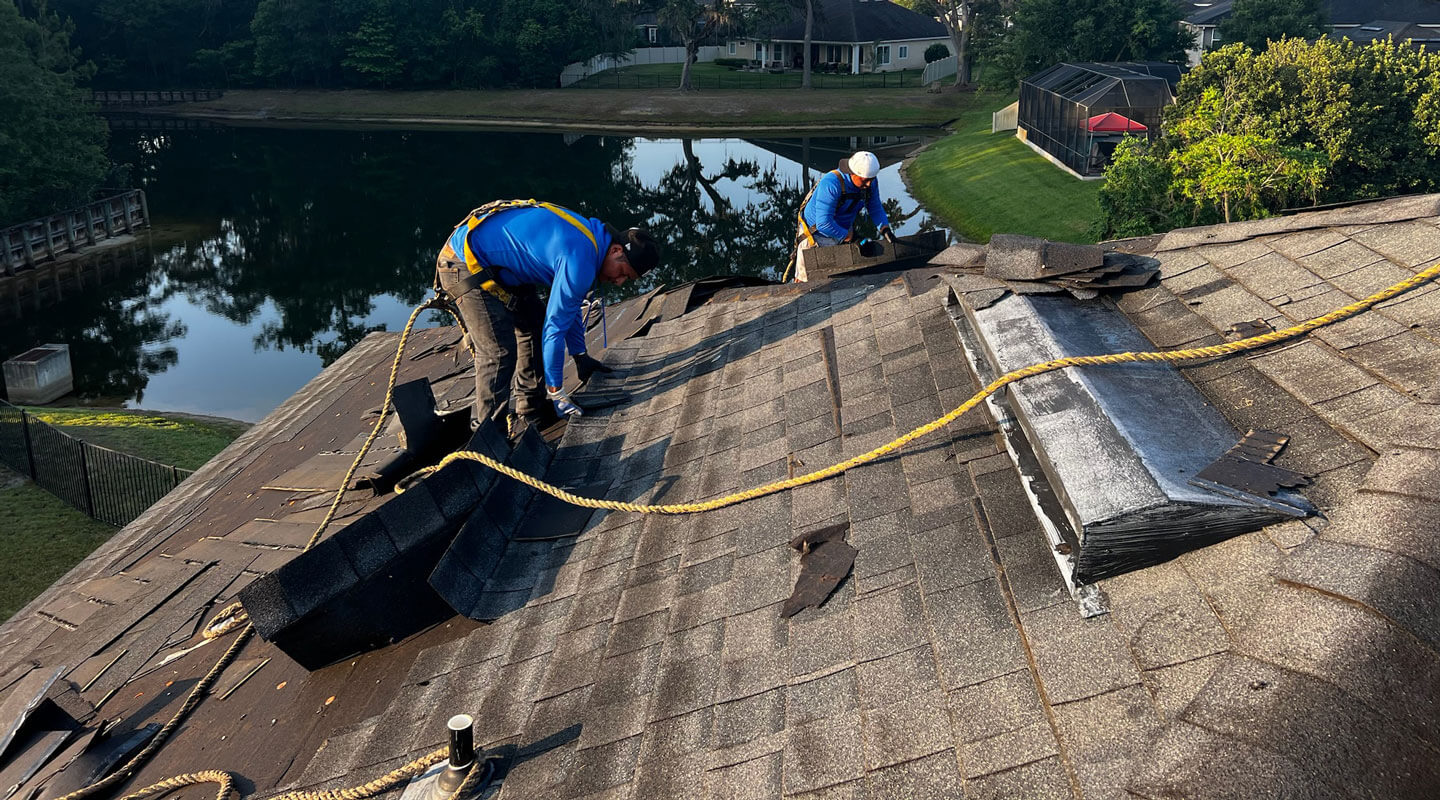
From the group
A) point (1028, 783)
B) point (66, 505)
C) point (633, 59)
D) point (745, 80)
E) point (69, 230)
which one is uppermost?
point (633, 59)

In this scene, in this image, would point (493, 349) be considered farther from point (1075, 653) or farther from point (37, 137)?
point (37, 137)

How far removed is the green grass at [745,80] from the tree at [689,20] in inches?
120

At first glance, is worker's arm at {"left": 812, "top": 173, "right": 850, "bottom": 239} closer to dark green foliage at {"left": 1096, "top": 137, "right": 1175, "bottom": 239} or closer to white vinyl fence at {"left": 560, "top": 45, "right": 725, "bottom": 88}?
dark green foliage at {"left": 1096, "top": 137, "right": 1175, "bottom": 239}

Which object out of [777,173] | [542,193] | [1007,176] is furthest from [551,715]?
[777,173]

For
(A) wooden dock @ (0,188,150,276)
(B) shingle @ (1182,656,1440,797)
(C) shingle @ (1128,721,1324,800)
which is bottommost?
(A) wooden dock @ (0,188,150,276)

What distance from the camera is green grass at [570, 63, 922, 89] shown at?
74.2 metres

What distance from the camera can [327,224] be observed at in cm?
4666

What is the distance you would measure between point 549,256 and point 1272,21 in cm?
4586

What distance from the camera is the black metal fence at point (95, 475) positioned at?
17.3 meters

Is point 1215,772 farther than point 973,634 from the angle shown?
No

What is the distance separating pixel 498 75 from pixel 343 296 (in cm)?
4233

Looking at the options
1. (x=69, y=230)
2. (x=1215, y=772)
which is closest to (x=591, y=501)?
(x=1215, y=772)

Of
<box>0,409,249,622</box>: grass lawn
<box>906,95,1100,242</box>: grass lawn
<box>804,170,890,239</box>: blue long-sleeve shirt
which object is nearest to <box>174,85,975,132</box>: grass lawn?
<box>906,95,1100,242</box>: grass lawn

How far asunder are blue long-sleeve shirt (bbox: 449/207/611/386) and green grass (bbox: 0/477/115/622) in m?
10.8
